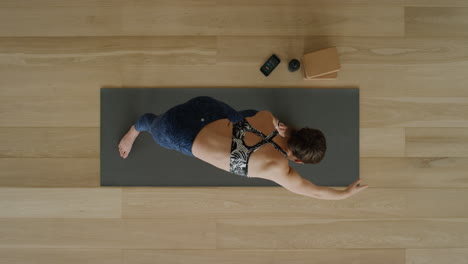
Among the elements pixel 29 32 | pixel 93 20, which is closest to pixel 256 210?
pixel 93 20

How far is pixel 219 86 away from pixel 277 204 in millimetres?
956

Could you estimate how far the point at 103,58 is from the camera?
213cm

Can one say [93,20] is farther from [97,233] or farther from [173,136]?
[97,233]

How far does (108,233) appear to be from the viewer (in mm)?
2131

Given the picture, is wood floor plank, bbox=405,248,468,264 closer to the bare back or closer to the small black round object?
the bare back

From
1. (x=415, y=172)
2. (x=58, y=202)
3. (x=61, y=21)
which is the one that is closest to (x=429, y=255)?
(x=415, y=172)

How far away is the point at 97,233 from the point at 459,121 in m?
2.79

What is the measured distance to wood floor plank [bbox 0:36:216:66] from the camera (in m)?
2.13

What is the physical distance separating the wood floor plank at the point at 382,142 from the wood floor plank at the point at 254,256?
72cm

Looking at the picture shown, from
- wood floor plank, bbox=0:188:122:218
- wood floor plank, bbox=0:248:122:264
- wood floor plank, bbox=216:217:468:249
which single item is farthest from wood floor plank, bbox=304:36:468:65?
wood floor plank, bbox=0:248:122:264

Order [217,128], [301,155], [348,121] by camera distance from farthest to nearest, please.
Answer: [348,121] < [217,128] < [301,155]

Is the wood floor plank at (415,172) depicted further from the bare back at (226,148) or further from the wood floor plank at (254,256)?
the bare back at (226,148)

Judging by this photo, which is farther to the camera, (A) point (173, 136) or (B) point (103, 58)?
(B) point (103, 58)

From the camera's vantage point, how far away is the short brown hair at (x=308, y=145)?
1340 mm
